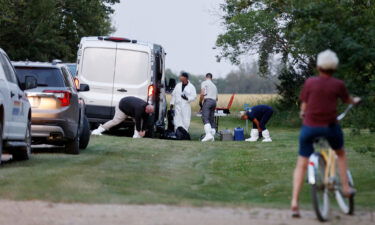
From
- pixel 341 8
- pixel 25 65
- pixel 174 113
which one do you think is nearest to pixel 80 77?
pixel 174 113

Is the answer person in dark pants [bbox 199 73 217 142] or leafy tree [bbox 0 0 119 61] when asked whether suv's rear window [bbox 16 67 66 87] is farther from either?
leafy tree [bbox 0 0 119 61]

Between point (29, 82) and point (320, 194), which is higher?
point (29, 82)

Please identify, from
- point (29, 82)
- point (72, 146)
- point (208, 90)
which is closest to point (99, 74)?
point (208, 90)

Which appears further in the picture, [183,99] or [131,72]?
[183,99]

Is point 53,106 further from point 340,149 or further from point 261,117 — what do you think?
point 261,117

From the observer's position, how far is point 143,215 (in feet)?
36.5

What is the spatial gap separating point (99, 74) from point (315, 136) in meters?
19.1

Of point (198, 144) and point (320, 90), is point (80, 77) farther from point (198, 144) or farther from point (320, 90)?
point (320, 90)

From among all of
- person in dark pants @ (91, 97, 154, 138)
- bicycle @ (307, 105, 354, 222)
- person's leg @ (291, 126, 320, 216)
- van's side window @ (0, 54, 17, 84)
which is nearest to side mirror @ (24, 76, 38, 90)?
van's side window @ (0, 54, 17, 84)

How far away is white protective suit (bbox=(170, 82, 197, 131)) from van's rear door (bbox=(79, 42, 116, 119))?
2.10 metres

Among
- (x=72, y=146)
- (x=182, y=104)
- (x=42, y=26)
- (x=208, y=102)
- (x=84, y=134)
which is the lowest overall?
(x=72, y=146)

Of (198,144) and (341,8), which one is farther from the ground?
(341,8)

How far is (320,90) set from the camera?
1137cm

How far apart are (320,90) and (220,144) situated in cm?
1640
